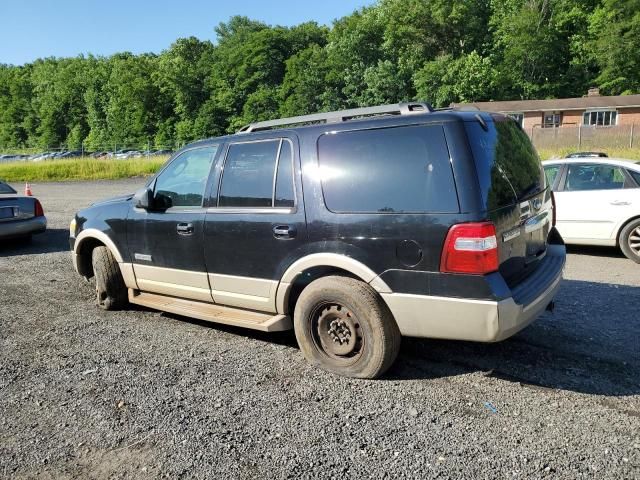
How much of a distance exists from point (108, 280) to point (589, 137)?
37.2 meters

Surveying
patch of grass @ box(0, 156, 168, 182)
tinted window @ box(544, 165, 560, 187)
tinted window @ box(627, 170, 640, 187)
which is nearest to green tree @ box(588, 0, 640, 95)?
patch of grass @ box(0, 156, 168, 182)

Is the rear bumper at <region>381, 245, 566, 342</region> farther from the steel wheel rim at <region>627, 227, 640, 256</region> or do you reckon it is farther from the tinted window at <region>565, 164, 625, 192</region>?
the tinted window at <region>565, 164, 625, 192</region>

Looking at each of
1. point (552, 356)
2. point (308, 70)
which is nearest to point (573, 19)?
point (308, 70)

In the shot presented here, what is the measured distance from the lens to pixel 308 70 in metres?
74.0

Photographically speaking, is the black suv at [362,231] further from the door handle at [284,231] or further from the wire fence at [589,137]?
the wire fence at [589,137]

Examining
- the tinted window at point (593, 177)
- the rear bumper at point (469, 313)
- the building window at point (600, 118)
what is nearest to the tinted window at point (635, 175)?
the tinted window at point (593, 177)

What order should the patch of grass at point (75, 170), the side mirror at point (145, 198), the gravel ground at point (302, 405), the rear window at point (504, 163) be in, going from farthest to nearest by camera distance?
the patch of grass at point (75, 170), the side mirror at point (145, 198), the rear window at point (504, 163), the gravel ground at point (302, 405)

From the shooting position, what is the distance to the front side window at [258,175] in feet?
14.1

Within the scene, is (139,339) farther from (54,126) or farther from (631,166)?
(54,126)

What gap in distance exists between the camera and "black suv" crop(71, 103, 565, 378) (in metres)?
3.48

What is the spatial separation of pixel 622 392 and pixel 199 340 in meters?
3.51

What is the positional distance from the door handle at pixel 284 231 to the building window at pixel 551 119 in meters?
49.2

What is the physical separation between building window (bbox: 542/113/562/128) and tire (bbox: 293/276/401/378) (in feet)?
A: 162

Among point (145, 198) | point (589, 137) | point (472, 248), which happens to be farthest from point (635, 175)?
point (589, 137)
